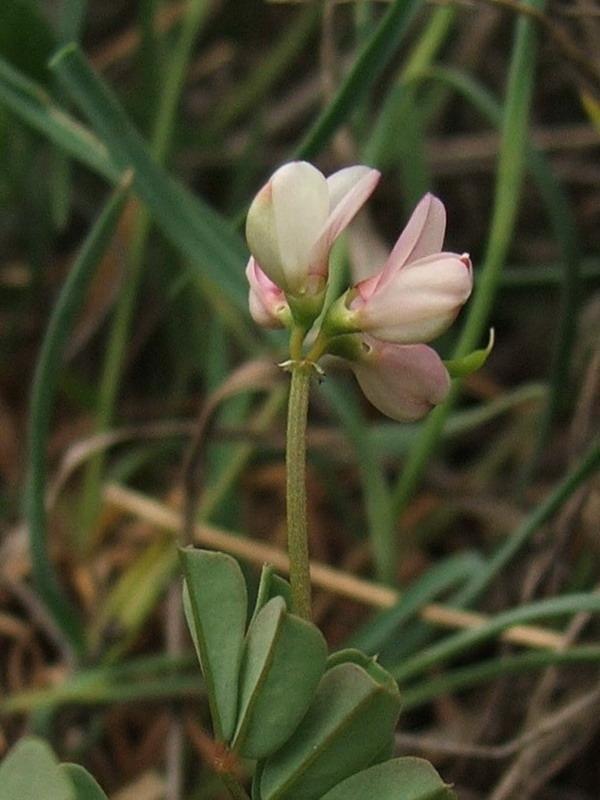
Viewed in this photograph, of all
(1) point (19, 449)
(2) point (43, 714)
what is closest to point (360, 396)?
(1) point (19, 449)

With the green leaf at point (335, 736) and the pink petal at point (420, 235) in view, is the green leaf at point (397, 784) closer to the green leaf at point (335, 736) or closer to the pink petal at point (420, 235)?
the green leaf at point (335, 736)

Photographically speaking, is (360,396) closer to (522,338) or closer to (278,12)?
(522,338)

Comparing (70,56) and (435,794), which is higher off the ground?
(70,56)

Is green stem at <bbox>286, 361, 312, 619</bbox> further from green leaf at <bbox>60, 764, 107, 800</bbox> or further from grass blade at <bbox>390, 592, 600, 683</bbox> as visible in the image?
grass blade at <bbox>390, 592, 600, 683</bbox>

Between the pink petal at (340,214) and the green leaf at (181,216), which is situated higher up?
the pink petal at (340,214)

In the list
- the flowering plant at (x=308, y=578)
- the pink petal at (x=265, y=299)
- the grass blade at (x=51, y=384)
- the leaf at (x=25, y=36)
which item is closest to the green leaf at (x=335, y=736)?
the flowering plant at (x=308, y=578)
